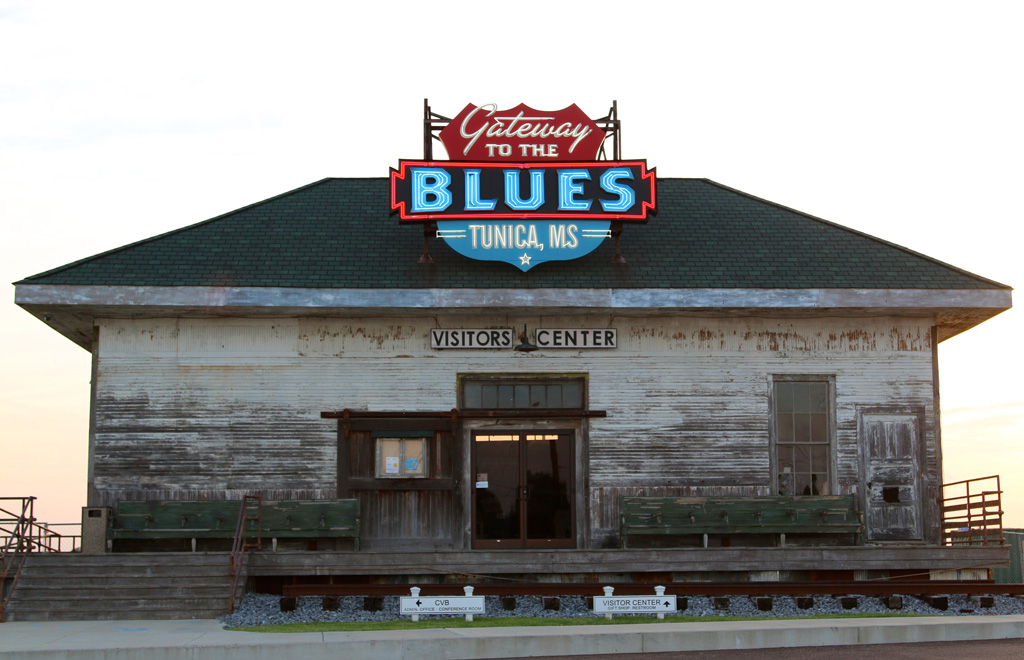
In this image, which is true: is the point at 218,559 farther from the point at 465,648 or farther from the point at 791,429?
the point at 791,429

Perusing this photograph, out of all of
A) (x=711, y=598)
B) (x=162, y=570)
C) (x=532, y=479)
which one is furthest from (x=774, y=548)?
(x=162, y=570)

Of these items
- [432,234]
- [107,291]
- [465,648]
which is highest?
[432,234]

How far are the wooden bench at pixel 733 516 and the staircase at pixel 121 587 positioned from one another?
6929 mm

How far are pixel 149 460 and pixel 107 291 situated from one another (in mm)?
3025

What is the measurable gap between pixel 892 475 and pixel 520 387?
6854 millimetres

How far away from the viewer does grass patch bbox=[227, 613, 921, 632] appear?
15625 mm

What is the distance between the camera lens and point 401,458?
2036 cm

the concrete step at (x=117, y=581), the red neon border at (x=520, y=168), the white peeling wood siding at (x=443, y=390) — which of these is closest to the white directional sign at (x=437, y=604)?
the concrete step at (x=117, y=581)

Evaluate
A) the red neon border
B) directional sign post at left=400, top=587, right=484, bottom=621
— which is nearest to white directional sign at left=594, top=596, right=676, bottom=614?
directional sign post at left=400, top=587, right=484, bottom=621

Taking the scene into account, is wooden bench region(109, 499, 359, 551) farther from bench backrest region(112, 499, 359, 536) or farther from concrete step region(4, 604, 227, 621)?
concrete step region(4, 604, 227, 621)

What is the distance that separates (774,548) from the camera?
18953 mm

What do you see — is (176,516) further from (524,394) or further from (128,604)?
(524,394)

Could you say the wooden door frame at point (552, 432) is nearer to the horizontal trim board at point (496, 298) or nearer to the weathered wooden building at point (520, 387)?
the weathered wooden building at point (520, 387)

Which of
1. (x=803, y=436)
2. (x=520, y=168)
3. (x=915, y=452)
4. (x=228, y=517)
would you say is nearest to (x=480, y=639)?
(x=228, y=517)
